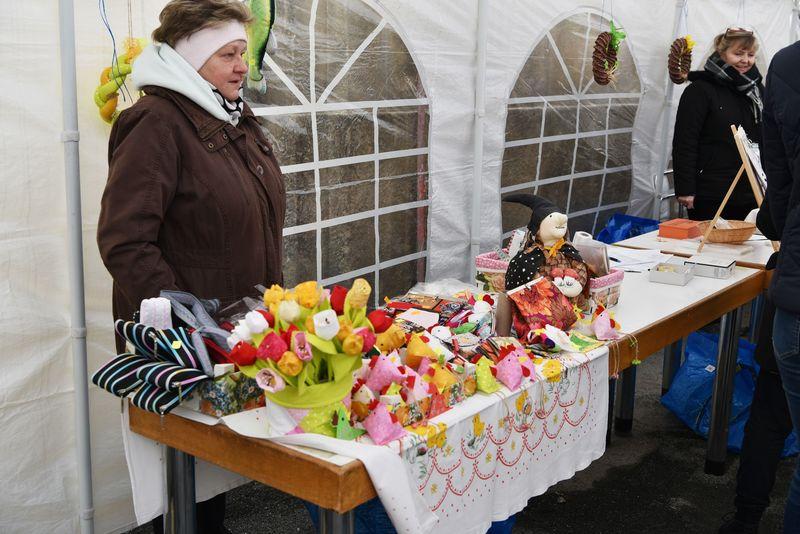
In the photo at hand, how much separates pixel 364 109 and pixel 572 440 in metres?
1.74

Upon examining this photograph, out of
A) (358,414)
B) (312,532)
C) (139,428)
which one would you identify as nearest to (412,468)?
(358,414)

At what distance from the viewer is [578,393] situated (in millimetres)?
2242

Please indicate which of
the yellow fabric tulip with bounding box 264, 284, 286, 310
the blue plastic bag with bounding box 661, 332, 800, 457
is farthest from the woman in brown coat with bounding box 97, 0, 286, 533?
the blue plastic bag with bounding box 661, 332, 800, 457

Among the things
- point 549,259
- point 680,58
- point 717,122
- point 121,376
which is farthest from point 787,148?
point 680,58

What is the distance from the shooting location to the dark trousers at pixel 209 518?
7.75 ft

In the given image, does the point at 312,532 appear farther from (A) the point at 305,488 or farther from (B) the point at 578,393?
(A) the point at 305,488

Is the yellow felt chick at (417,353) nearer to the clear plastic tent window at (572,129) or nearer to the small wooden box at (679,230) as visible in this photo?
the small wooden box at (679,230)

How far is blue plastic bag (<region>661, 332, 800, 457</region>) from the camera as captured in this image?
11.8ft

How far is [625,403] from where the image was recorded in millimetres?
3812

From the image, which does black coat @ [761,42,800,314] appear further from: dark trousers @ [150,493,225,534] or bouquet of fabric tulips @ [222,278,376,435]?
dark trousers @ [150,493,225,534]

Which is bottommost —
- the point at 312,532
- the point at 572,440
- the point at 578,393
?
the point at 312,532

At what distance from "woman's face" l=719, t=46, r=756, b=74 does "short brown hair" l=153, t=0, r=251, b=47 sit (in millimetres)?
3450

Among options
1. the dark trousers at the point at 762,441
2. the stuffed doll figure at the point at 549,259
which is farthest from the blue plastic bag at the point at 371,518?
the dark trousers at the point at 762,441

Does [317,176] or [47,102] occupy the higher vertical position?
[47,102]
